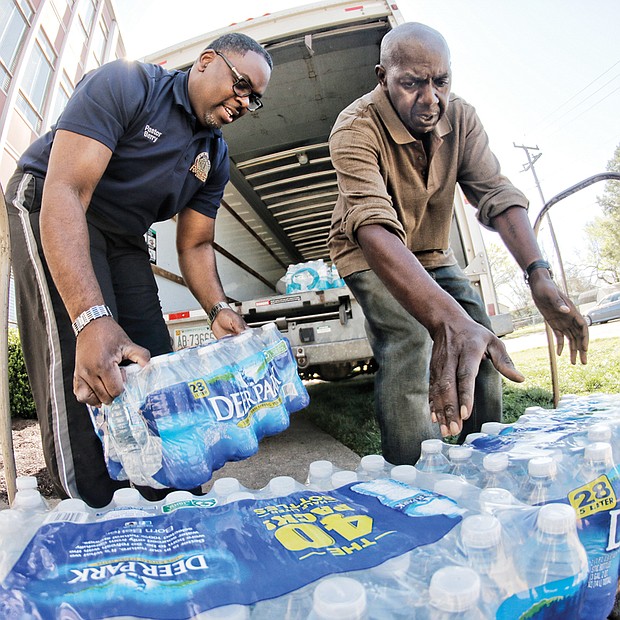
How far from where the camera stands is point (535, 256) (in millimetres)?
2209

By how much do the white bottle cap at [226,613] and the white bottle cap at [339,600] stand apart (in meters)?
0.12

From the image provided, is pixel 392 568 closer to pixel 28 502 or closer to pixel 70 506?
pixel 70 506

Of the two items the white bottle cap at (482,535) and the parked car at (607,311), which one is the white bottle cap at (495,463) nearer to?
the white bottle cap at (482,535)

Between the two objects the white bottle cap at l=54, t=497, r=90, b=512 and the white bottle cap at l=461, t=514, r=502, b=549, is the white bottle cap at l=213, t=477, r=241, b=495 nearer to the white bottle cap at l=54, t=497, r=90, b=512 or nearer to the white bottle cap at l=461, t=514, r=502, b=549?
the white bottle cap at l=54, t=497, r=90, b=512

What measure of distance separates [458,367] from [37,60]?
19.7m

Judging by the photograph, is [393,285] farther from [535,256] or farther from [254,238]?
[254,238]

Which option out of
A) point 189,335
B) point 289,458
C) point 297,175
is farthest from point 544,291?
point 297,175

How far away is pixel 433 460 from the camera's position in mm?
1618

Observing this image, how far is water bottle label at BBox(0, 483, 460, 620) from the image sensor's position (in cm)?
79

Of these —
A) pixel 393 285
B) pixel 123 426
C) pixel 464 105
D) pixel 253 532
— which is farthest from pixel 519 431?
pixel 464 105

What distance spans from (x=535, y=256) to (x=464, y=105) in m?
0.77

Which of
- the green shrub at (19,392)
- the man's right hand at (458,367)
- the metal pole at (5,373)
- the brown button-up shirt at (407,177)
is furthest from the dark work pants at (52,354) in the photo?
the green shrub at (19,392)

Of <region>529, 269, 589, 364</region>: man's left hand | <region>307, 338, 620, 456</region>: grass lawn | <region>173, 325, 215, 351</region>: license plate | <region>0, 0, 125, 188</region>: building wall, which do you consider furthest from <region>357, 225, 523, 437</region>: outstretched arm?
<region>0, 0, 125, 188</region>: building wall

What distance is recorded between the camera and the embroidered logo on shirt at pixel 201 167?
205cm
